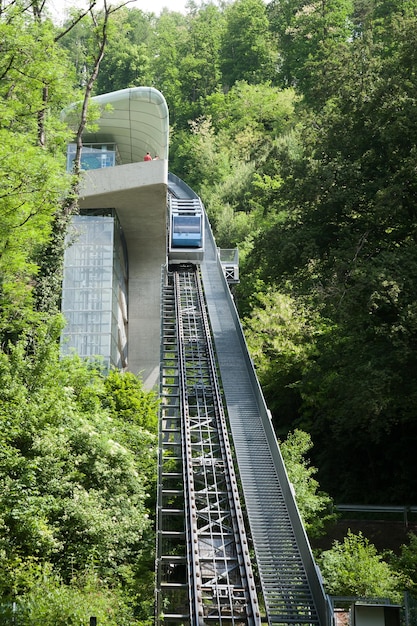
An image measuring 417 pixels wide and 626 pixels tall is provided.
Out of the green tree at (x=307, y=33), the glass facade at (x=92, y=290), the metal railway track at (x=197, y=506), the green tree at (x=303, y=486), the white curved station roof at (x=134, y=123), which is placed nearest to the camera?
the metal railway track at (x=197, y=506)

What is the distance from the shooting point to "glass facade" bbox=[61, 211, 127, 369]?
29422 millimetres

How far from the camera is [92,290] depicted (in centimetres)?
3022

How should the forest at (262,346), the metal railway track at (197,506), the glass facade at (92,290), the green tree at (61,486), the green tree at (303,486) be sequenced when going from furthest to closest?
the glass facade at (92,290) < the green tree at (303,486) < the forest at (262,346) < the green tree at (61,486) < the metal railway track at (197,506)

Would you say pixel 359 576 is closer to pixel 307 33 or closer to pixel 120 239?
pixel 120 239

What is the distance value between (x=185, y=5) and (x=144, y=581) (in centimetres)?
10800

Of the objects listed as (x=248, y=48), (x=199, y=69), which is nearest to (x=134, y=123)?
(x=199, y=69)

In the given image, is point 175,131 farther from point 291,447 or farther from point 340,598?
point 340,598

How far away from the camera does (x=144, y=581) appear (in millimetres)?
15555

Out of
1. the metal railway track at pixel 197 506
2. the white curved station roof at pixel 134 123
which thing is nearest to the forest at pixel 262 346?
the metal railway track at pixel 197 506

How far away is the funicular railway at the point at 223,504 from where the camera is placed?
1409cm

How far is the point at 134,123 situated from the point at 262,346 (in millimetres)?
12318

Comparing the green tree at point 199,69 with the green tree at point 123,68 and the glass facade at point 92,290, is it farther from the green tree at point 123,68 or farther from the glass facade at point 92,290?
the glass facade at point 92,290

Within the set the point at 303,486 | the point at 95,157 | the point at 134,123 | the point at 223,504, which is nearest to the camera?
the point at 223,504

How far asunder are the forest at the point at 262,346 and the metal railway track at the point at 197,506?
63cm
